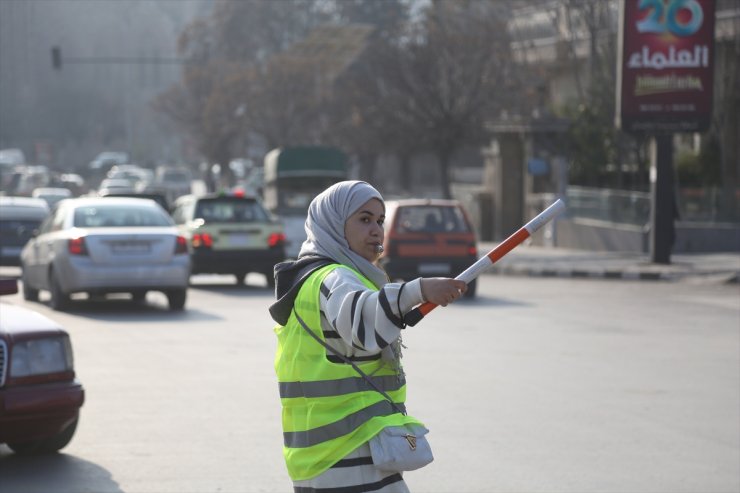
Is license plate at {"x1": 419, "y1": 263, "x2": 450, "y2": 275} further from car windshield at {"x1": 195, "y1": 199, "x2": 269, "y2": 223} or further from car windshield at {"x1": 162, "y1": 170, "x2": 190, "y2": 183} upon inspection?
car windshield at {"x1": 162, "y1": 170, "x2": 190, "y2": 183}

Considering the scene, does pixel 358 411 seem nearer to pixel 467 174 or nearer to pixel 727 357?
pixel 727 357

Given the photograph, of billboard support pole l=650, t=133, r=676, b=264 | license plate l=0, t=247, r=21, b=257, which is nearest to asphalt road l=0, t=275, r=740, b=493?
license plate l=0, t=247, r=21, b=257

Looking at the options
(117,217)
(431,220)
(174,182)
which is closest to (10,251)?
(117,217)

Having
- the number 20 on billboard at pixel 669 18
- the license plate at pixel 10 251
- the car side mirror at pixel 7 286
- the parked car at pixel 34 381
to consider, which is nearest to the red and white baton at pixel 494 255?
the car side mirror at pixel 7 286

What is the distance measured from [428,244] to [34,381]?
571 inches

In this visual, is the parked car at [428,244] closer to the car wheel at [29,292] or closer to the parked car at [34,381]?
the car wheel at [29,292]

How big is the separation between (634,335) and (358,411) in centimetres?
1170

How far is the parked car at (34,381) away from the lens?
7773 millimetres

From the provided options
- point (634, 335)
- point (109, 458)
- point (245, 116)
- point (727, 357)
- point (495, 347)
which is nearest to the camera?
point (109, 458)

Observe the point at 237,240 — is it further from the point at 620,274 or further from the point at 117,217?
the point at 620,274

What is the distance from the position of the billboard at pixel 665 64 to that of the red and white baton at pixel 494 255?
2336 cm

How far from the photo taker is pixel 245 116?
66.5 m

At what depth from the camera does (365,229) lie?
425cm

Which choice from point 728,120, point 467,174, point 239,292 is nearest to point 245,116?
point 467,174
